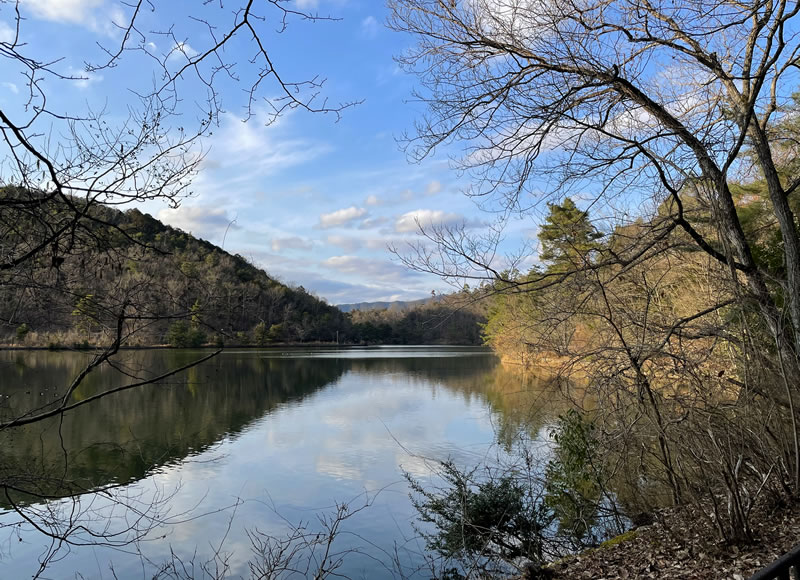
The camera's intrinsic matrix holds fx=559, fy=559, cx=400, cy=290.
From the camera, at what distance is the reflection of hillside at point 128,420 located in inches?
303

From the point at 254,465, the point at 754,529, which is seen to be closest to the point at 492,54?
the point at 754,529

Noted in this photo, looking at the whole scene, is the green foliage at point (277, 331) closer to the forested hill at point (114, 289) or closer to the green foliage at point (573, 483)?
the green foliage at point (573, 483)

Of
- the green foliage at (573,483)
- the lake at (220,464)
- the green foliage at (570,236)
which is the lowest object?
the lake at (220,464)

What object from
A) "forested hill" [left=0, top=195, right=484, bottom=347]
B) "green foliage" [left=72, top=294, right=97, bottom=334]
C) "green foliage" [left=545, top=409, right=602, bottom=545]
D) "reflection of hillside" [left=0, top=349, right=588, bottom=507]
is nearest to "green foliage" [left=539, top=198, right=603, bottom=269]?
"reflection of hillside" [left=0, top=349, right=588, bottom=507]

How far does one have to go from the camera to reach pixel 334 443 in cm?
1320

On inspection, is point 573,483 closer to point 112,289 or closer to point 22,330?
point 112,289

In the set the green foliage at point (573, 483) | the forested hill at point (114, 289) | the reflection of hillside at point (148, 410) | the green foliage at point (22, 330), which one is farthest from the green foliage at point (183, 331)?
the green foliage at point (573, 483)

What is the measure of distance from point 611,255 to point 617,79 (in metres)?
1.57

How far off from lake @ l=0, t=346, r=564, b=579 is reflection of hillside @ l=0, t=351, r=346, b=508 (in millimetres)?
61

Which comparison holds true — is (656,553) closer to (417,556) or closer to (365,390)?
(417,556)

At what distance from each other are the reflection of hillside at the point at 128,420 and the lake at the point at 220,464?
6 centimetres

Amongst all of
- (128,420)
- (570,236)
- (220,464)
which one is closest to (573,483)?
(570,236)

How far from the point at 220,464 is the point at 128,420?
618 cm

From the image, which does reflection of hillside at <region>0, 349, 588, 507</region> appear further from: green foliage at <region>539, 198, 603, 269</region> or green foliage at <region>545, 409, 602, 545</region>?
green foliage at <region>539, 198, 603, 269</region>
